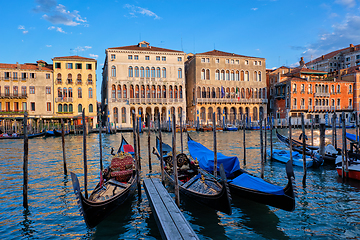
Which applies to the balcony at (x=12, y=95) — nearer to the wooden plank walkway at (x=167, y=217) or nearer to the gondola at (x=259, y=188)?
the gondola at (x=259, y=188)

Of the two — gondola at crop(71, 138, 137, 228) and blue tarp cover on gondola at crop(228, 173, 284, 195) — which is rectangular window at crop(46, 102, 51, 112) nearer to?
gondola at crop(71, 138, 137, 228)

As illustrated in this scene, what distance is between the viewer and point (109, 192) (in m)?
5.62

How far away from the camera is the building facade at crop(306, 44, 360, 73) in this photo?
138ft

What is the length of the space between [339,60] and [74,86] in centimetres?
4144

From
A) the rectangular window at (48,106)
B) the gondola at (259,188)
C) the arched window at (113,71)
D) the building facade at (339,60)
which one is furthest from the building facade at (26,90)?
the building facade at (339,60)

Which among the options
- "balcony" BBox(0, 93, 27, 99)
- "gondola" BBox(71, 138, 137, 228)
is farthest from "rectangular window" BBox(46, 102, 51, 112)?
"gondola" BBox(71, 138, 137, 228)

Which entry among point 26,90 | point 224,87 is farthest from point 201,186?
point 224,87

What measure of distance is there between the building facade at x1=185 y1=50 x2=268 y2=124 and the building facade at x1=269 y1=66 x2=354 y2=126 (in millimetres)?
2661

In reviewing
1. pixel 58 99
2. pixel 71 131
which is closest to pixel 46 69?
pixel 58 99

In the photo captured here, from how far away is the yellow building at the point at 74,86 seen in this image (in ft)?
100

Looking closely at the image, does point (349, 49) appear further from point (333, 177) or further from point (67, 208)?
point (67, 208)

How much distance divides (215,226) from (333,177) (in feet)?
16.8

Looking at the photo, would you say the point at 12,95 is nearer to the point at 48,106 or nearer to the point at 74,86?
the point at 48,106

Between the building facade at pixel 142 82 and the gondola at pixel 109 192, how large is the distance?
82.4 ft
